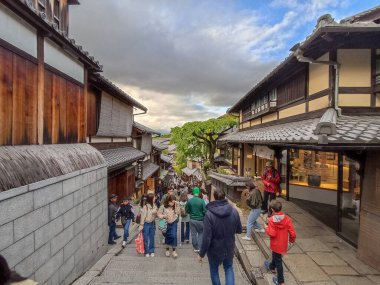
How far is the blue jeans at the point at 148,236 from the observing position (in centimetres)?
708

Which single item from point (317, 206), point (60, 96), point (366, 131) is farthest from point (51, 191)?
point (317, 206)

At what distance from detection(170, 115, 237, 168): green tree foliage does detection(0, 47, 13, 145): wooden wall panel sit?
23683mm

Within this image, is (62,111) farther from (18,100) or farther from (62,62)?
(18,100)

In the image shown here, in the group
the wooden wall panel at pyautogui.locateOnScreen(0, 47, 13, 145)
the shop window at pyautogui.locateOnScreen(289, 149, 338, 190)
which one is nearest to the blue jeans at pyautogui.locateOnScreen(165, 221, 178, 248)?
the wooden wall panel at pyautogui.locateOnScreen(0, 47, 13, 145)

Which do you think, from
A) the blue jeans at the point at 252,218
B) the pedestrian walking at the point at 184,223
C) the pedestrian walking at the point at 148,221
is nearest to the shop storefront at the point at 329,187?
the blue jeans at the point at 252,218

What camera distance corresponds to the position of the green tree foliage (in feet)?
91.2

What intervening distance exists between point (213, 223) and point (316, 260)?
3499 mm

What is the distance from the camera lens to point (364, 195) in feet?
20.8

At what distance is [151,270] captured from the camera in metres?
6.36

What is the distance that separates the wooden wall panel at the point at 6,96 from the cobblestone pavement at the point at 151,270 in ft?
11.3

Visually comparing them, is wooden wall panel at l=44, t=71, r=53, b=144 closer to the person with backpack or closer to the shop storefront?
the person with backpack

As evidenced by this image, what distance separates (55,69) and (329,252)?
26.9ft

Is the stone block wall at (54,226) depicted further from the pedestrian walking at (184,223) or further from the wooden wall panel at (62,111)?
the pedestrian walking at (184,223)

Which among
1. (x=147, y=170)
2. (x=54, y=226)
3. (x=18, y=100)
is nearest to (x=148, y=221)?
(x=54, y=226)
